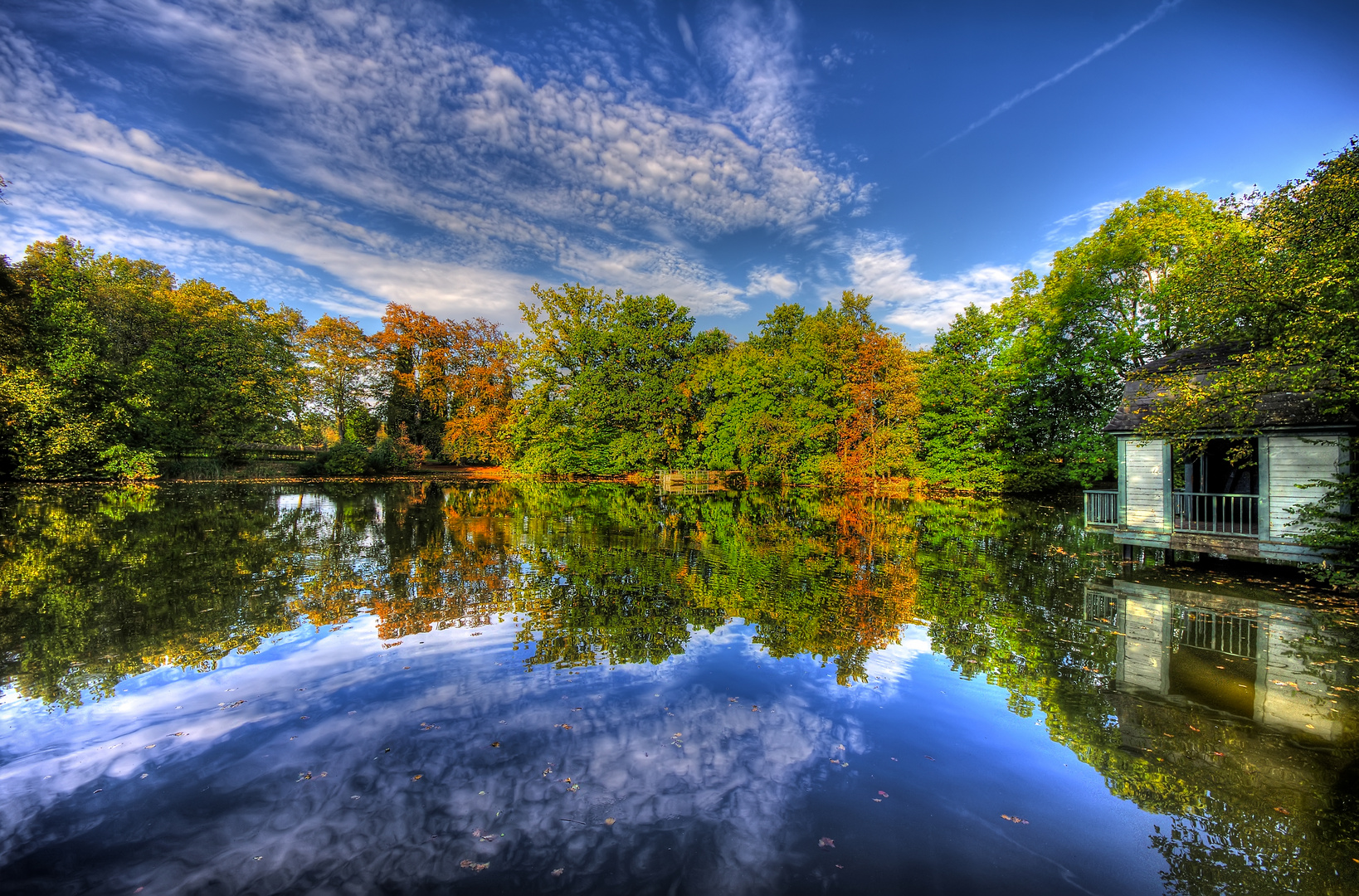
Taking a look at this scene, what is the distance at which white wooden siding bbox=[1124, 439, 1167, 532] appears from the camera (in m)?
12.9

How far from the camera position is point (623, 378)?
37875 millimetres

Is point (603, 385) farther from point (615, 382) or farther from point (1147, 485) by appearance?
point (1147, 485)

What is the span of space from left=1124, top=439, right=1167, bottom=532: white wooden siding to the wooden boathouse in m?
0.02

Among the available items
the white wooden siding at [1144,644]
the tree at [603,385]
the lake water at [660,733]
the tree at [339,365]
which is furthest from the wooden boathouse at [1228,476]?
the tree at [339,365]

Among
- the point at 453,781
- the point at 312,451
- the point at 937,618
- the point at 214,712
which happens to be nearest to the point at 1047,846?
the point at 453,781

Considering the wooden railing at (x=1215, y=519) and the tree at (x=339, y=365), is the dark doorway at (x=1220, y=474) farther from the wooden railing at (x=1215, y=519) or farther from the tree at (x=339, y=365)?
the tree at (x=339, y=365)

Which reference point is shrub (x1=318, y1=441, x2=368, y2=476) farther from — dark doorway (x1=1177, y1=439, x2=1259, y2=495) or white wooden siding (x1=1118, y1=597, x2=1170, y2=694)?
dark doorway (x1=1177, y1=439, x2=1259, y2=495)

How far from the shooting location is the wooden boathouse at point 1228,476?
35.4 feet

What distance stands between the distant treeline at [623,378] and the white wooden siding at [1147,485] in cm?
153

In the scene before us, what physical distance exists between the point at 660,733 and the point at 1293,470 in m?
14.8

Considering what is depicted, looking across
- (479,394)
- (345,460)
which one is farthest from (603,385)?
(345,460)

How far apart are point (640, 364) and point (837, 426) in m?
14.7

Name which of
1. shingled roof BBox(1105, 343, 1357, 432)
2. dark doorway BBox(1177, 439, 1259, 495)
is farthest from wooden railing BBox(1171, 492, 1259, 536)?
shingled roof BBox(1105, 343, 1357, 432)

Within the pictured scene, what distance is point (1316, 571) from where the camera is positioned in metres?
10.2
